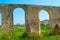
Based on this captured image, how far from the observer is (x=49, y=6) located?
16078 mm

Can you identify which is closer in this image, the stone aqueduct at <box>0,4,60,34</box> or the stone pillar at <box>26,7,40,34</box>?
the stone aqueduct at <box>0,4,60,34</box>

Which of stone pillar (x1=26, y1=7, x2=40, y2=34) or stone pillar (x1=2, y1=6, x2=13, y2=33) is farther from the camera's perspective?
stone pillar (x1=26, y1=7, x2=40, y2=34)

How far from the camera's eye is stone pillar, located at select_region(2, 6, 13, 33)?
1466 cm

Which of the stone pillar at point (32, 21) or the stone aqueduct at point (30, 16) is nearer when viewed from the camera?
the stone aqueduct at point (30, 16)

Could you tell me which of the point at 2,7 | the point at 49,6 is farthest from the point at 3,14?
the point at 49,6

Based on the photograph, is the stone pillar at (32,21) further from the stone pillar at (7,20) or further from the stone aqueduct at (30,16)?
the stone pillar at (7,20)

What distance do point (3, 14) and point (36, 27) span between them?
3010mm

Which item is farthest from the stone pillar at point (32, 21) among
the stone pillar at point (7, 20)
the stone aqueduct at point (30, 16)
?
the stone pillar at point (7, 20)

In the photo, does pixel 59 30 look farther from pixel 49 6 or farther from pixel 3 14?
pixel 3 14

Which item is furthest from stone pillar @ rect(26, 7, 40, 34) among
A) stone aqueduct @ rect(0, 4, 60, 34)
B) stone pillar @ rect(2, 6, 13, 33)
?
stone pillar @ rect(2, 6, 13, 33)

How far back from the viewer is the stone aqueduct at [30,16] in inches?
580

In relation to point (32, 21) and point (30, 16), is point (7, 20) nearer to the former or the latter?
point (30, 16)

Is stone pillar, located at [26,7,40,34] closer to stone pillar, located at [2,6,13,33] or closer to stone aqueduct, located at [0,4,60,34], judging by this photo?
stone aqueduct, located at [0,4,60,34]

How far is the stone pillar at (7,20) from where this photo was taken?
14660 mm
